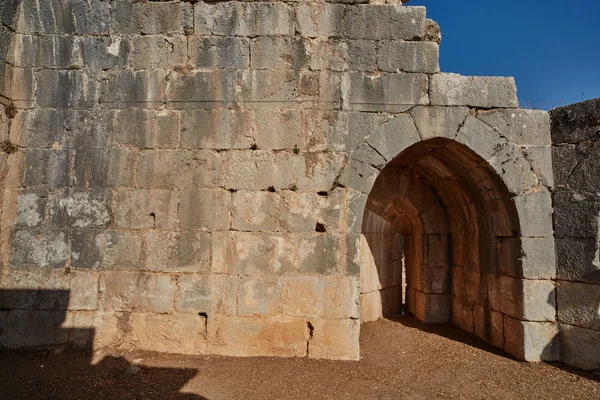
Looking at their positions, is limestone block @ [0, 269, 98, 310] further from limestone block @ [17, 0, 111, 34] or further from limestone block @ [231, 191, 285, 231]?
limestone block @ [17, 0, 111, 34]

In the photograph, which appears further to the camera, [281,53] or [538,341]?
[281,53]

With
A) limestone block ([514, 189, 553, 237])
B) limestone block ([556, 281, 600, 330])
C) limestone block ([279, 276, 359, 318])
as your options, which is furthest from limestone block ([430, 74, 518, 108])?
limestone block ([279, 276, 359, 318])

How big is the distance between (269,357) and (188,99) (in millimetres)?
3543

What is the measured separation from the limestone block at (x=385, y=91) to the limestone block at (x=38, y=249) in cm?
422

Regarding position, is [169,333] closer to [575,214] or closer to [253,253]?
[253,253]

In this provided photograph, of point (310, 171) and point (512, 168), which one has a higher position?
point (512, 168)

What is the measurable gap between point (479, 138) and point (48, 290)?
6004 mm

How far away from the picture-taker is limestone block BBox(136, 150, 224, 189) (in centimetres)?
480

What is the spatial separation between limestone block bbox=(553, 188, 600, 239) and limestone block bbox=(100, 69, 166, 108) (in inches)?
217

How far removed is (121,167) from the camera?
486 centimetres

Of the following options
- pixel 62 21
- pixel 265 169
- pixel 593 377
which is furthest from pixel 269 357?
pixel 62 21

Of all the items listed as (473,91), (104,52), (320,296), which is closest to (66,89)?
(104,52)

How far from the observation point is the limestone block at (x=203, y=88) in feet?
16.1

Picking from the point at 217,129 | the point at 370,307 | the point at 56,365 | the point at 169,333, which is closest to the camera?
the point at 56,365
